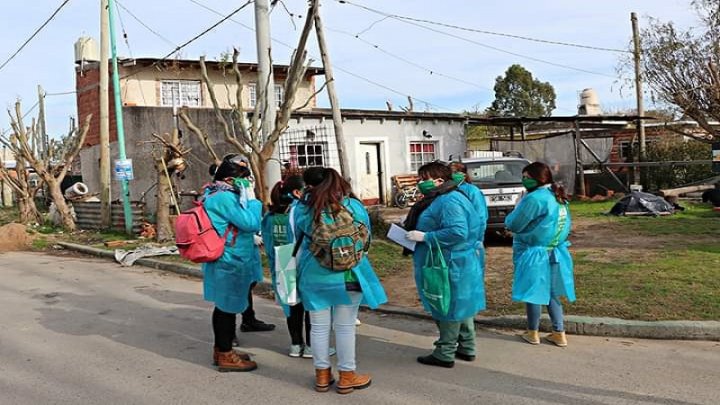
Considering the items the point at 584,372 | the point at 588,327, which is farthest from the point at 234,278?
the point at 588,327

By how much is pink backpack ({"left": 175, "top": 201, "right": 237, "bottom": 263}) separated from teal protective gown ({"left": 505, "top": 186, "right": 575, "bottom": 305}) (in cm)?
254

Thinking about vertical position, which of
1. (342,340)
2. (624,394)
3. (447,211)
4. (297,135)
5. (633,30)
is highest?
(633,30)

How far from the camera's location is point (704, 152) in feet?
66.5

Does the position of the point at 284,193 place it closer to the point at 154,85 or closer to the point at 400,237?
the point at 400,237

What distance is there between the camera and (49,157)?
19.5 m

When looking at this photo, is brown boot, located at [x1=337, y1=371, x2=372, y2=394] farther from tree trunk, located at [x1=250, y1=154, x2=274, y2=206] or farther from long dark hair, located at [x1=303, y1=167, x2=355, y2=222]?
tree trunk, located at [x1=250, y1=154, x2=274, y2=206]

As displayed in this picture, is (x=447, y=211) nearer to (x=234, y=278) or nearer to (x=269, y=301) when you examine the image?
(x=234, y=278)

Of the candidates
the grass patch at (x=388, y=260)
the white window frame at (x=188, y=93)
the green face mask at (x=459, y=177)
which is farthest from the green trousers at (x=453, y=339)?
the white window frame at (x=188, y=93)

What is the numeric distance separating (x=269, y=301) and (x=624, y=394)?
479 centimetres

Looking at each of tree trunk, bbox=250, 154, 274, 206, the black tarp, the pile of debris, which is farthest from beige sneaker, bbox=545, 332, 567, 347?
the pile of debris

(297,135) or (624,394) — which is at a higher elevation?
(297,135)

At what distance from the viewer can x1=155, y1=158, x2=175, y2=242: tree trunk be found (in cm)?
1368

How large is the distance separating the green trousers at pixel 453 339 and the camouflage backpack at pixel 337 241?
1.06 meters

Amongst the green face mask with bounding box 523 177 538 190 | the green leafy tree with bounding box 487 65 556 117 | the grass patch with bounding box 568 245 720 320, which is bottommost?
the grass patch with bounding box 568 245 720 320
